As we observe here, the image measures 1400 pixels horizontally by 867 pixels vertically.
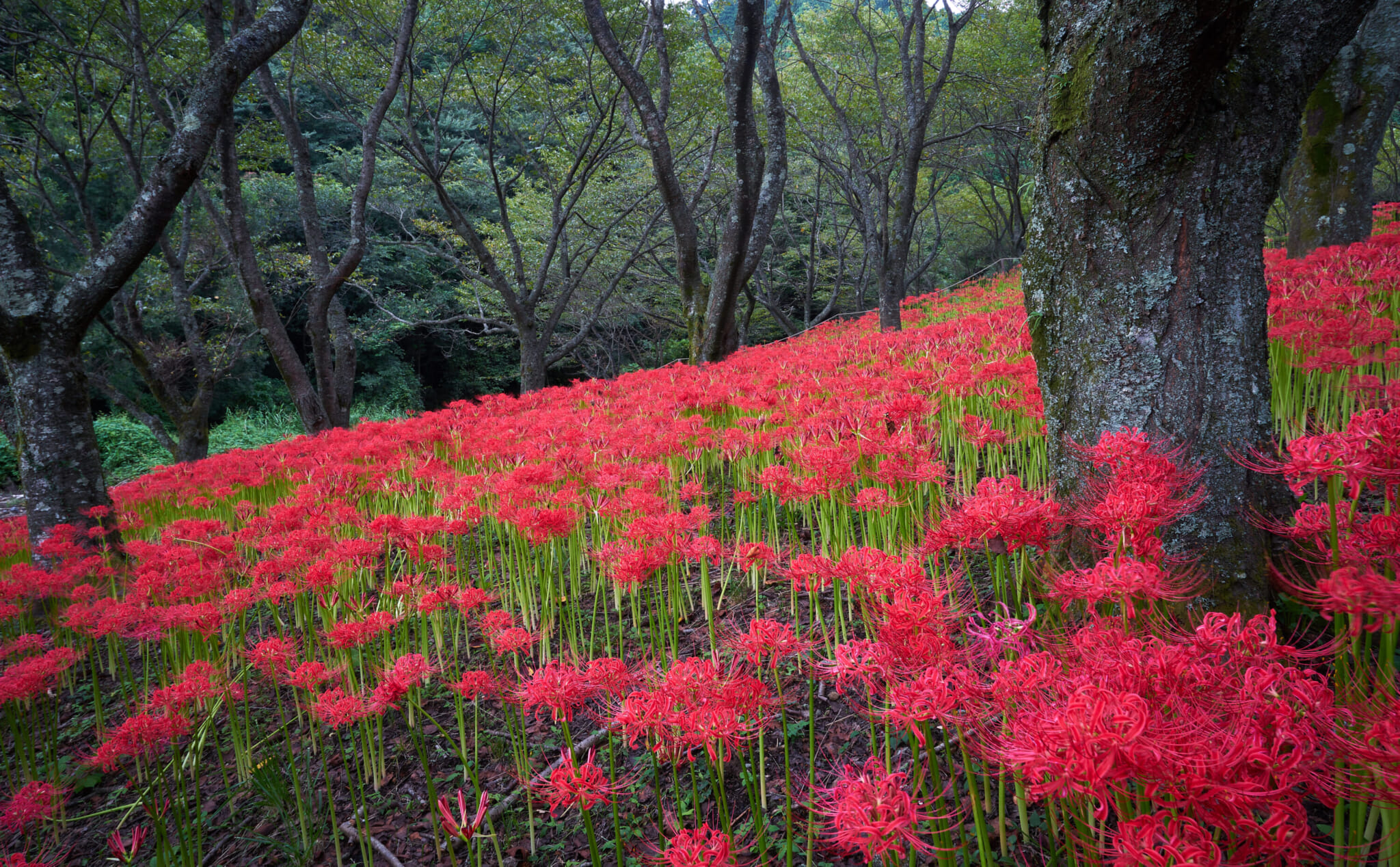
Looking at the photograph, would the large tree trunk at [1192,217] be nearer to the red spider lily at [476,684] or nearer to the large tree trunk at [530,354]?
the red spider lily at [476,684]

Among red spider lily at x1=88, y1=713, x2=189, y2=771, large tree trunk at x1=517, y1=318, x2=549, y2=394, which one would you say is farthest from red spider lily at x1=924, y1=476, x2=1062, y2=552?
large tree trunk at x1=517, y1=318, x2=549, y2=394

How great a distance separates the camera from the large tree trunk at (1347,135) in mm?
6004

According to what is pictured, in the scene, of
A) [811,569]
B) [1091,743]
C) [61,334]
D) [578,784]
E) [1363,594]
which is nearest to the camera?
[1091,743]

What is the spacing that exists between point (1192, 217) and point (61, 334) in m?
6.92

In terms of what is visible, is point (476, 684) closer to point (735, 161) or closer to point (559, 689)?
point (559, 689)

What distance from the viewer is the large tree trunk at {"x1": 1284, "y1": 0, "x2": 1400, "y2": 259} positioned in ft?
19.7

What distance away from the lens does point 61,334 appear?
4.61 meters

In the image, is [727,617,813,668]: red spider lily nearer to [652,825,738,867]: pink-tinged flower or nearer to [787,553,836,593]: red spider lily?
[787,553,836,593]: red spider lily

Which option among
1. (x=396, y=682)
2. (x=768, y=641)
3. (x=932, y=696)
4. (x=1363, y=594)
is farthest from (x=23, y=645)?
(x=1363, y=594)

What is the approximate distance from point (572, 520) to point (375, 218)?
73.6ft

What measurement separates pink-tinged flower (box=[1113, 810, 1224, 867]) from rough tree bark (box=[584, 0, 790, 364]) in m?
9.38

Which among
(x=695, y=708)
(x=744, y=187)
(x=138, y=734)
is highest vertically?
(x=744, y=187)

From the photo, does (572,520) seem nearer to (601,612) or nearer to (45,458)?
(601,612)

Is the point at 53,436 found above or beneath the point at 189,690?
above
